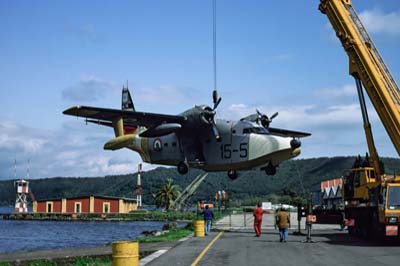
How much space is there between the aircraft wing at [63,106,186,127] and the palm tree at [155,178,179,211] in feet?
301

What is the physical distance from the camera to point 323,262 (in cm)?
1562

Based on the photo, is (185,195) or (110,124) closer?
(110,124)

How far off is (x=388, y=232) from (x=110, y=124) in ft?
72.3

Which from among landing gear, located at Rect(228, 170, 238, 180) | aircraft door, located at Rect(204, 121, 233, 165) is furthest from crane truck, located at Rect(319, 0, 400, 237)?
landing gear, located at Rect(228, 170, 238, 180)

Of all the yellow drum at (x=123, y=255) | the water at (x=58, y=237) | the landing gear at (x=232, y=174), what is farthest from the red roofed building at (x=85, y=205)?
the yellow drum at (x=123, y=255)

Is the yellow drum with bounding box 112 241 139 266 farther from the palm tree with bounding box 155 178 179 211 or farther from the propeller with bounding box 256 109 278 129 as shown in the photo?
the palm tree with bounding box 155 178 179 211

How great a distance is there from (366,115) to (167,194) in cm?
10342

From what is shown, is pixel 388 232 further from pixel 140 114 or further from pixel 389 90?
pixel 140 114

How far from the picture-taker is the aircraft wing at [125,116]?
110 feet

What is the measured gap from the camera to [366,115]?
26359mm

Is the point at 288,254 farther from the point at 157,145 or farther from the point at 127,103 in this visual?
the point at 127,103

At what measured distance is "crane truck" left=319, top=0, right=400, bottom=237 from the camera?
22469mm

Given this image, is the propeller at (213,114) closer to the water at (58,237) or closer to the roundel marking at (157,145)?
the roundel marking at (157,145)

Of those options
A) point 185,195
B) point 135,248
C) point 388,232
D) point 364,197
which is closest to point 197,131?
point 364,197
